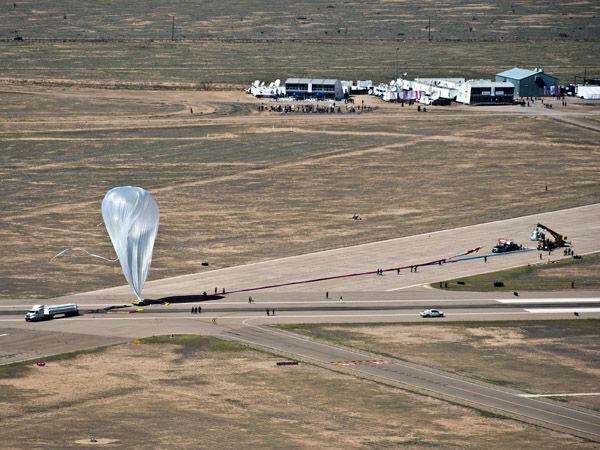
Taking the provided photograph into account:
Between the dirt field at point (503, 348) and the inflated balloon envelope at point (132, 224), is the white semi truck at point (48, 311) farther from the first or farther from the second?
the dirt field at point (503, 348)

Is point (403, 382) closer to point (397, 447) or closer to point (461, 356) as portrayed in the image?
point (461, 356)

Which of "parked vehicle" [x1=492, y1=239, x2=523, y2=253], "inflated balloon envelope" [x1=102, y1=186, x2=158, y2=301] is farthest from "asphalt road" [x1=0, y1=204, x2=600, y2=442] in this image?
"inflated balloon envelope" [x1=102, y1=186, x2=158, y2=301]

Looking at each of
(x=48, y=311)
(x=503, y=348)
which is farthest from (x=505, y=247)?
(x=48, y=311)

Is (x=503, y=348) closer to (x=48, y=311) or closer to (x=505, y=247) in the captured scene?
(x=505, y=247)

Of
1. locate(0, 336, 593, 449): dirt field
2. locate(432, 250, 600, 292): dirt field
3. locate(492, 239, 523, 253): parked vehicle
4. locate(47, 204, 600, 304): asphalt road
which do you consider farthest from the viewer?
locate(492, 239, 523, 253): parked vehicle

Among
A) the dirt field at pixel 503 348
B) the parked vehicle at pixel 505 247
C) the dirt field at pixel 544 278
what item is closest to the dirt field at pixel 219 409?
the dirt field at pixel 503 348

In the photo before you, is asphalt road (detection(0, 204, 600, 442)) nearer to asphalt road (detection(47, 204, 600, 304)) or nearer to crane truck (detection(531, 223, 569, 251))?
asphalt road (detection(47, 204, 600, 304))
